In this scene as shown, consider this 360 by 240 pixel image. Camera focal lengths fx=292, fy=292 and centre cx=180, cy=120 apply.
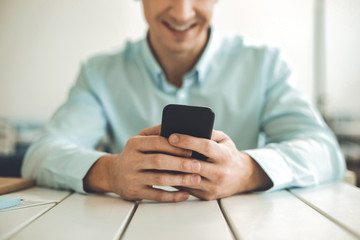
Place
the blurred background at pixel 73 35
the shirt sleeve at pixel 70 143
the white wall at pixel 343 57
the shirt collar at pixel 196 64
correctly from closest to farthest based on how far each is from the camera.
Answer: the shirt sleeve at pixel 70 143 < the shirt collar at pixel 196 64 < the blurred background at pixel 73 35 < the white wall at pixel 343 57

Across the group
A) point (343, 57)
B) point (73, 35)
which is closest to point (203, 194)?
point (73, 35)

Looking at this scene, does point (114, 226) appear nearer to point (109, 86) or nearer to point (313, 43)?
point (109, 86)

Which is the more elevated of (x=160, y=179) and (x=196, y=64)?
(x=196, y=64)

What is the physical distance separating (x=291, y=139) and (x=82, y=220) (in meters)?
0.70

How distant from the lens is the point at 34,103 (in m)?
3.36

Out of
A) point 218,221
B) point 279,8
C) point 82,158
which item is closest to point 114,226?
point 218,221

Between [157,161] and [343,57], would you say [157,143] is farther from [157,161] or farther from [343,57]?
[343,57]

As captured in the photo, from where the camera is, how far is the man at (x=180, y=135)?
0.67 m

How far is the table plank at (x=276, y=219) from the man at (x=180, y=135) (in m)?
0.06

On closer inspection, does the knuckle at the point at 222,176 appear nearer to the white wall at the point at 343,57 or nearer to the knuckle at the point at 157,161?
the knuckle at the point at 157,161

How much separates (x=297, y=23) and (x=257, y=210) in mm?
3482

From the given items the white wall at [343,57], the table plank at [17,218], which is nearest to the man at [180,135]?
the table plank at [17,218]

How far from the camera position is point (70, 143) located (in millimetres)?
975

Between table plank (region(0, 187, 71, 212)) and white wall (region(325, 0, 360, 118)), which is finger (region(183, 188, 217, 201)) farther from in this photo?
white wall (region(325, 0, 360, 118))
